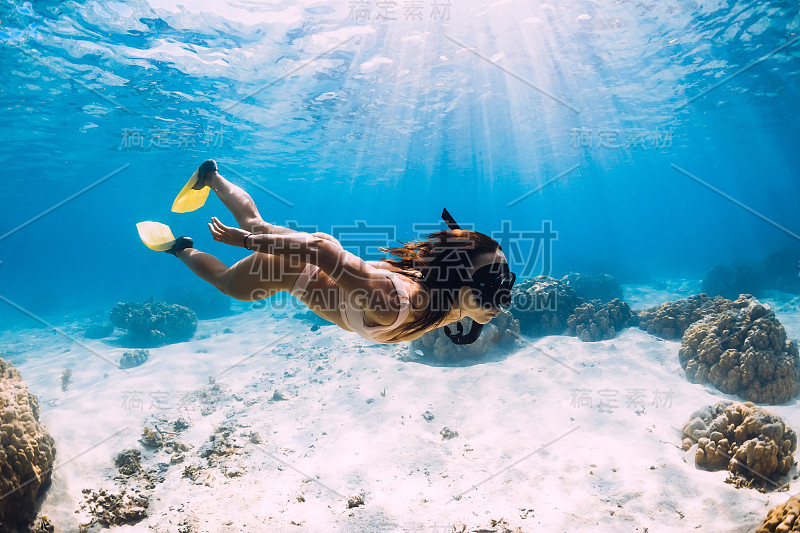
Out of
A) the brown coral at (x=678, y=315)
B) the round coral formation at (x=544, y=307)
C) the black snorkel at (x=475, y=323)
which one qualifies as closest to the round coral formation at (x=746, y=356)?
the brown coral at (x=678, y=315)

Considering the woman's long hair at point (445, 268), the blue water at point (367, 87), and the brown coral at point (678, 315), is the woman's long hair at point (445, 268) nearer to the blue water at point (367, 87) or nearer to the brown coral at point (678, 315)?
the blue water at point (367, 87)

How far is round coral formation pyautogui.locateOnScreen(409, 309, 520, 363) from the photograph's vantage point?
9695mm

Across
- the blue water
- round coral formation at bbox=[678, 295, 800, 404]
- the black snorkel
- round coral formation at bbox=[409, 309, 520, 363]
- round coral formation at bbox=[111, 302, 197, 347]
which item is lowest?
round coral formation at bbox=[111, 302, 197, 347]

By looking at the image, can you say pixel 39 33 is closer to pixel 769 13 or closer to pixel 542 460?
pixel 542 460

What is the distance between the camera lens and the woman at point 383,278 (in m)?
2.49

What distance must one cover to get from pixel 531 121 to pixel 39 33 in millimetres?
27600

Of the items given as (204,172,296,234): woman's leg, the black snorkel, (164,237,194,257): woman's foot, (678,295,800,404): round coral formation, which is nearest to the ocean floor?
(678,295,800,404): round coral formation

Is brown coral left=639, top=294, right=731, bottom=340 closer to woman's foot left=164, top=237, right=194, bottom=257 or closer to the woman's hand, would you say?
the woman's hand

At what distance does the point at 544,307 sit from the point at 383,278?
10.8m

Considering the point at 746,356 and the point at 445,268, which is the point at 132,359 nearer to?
the point at 445,268

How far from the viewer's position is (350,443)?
6098 millimetres

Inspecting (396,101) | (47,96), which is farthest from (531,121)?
(47,96)

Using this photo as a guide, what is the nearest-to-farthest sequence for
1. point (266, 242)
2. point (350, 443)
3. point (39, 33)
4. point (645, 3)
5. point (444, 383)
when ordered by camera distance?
point (266, 242) < point (350, 443) < point (444, 383) < point (39, 33) < point (645, 3)

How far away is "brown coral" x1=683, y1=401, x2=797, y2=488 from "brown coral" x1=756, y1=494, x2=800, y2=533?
1328mm
